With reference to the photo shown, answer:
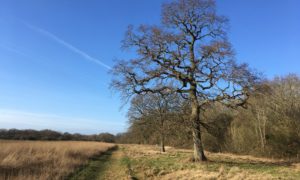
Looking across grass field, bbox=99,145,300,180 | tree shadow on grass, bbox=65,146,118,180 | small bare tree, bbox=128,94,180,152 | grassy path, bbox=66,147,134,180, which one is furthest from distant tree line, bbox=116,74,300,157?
tree shadow on grass, bbox=65,146,118,180

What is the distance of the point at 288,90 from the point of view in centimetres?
3058

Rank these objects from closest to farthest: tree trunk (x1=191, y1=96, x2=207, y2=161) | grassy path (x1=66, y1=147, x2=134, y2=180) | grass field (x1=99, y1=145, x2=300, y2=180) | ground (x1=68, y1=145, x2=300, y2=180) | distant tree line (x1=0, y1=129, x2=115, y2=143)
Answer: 1. grass field (x1=99, y1=145, x2=300, y2=180)
2. ground (x1=68, y1=145, x2=300, y2=180)
3. grassy path (x1=66, y1=147, x2=134, y2=180)
4. tree trunk (x1=191, y1=96, x2=207, y2=161)
5. distant tree line (x1=0, y1=129, x2=115, y2=143)

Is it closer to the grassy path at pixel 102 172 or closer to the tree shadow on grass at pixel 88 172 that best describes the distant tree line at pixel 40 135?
the tree shadow on grass at pixel 88 172

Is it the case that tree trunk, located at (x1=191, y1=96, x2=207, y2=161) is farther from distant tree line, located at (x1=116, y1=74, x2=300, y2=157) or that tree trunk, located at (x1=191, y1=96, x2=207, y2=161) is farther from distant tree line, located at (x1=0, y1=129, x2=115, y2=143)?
distant tree line, located at (x1=0, y1=129, x2=115, y2=143)

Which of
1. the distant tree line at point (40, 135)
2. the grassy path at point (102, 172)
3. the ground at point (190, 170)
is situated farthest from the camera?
the distant tree line at point (40, 135)

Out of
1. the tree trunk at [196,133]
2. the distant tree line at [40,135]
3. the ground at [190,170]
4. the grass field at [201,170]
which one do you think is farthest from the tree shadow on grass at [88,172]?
the distant tree line at [40,135]

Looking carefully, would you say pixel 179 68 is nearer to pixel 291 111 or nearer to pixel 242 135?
pixel 291 111

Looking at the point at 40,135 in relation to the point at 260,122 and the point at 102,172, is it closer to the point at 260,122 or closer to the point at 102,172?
the point at 260,122

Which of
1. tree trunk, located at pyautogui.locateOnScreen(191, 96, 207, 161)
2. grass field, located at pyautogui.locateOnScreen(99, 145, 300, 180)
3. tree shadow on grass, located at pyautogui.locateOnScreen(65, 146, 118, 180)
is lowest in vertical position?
tree shadow on grass, located at pyautogui.locateOnScreen(65, 146, 118, 180)

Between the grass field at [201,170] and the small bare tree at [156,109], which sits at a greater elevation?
the small bare tree at [156,109]

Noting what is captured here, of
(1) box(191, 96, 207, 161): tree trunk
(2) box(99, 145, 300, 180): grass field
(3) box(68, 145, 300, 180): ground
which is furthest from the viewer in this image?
(1) box(191, 96, 207, 161): tree trunk

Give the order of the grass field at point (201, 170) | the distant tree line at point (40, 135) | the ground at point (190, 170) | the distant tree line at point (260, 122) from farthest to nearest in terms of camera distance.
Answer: the distant tree line at point (40, 135), the distant tree line at point (260, 122), the ground at point (190, 170), the grass field at point (201, 170)

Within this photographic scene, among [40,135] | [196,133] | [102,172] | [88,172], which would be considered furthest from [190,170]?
[40,135]

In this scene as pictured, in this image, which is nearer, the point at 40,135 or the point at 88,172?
the point at 88,172
